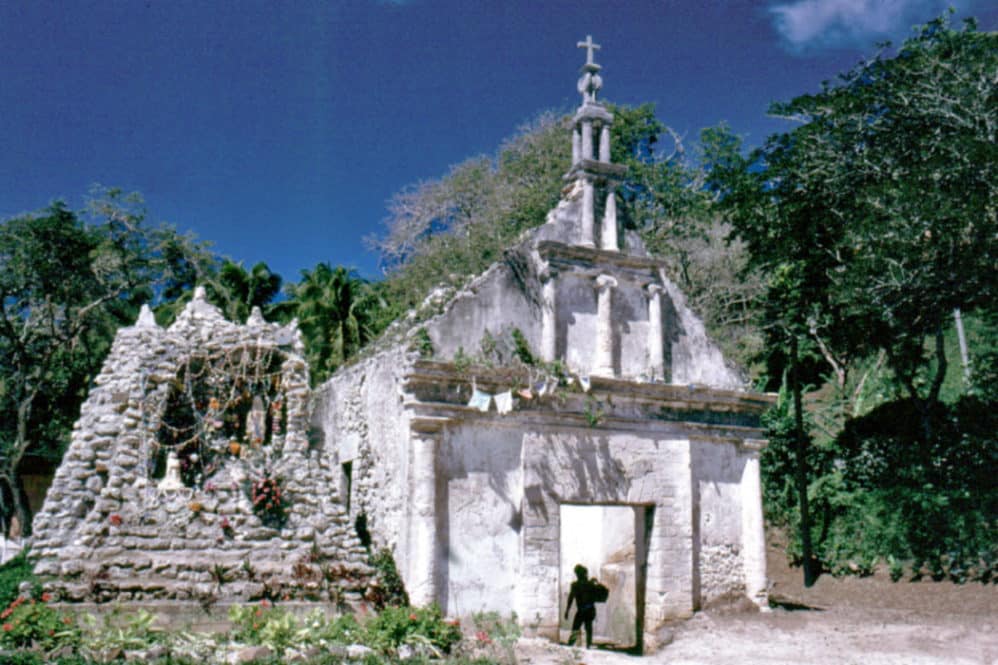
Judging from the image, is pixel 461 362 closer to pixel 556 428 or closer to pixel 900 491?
pixel 556 428

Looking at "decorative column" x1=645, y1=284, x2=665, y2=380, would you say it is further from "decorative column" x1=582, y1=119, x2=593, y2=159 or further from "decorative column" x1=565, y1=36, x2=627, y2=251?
"decorative column" x1=582, y1=119, x2=593, y2=159

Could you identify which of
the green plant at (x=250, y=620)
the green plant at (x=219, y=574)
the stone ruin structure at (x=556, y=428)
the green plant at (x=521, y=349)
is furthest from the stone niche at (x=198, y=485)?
the green plant at (x=521, y=349)

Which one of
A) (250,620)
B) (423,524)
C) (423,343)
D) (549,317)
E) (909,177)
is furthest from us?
(909,177)

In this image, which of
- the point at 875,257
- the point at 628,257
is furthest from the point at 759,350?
the point at 628,257

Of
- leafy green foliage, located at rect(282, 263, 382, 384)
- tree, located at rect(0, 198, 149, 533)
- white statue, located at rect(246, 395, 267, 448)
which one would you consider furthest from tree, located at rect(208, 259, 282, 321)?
white statue, located at rect(246, 395, 267, 448)

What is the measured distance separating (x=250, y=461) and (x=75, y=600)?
9.18 ft

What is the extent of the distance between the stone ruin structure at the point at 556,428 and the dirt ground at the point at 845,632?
68cm

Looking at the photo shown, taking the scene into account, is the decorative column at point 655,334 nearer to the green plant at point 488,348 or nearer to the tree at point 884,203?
the green plant at point 488,348

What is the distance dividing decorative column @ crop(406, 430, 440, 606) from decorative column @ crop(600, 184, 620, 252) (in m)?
4.49

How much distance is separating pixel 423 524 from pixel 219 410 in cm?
361

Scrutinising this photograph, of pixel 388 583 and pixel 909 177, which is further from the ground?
pixel 909 177

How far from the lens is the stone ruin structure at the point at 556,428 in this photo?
10.7 metres

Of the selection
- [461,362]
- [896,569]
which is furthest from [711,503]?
[461,362]

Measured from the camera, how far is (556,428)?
1163 centimetres
